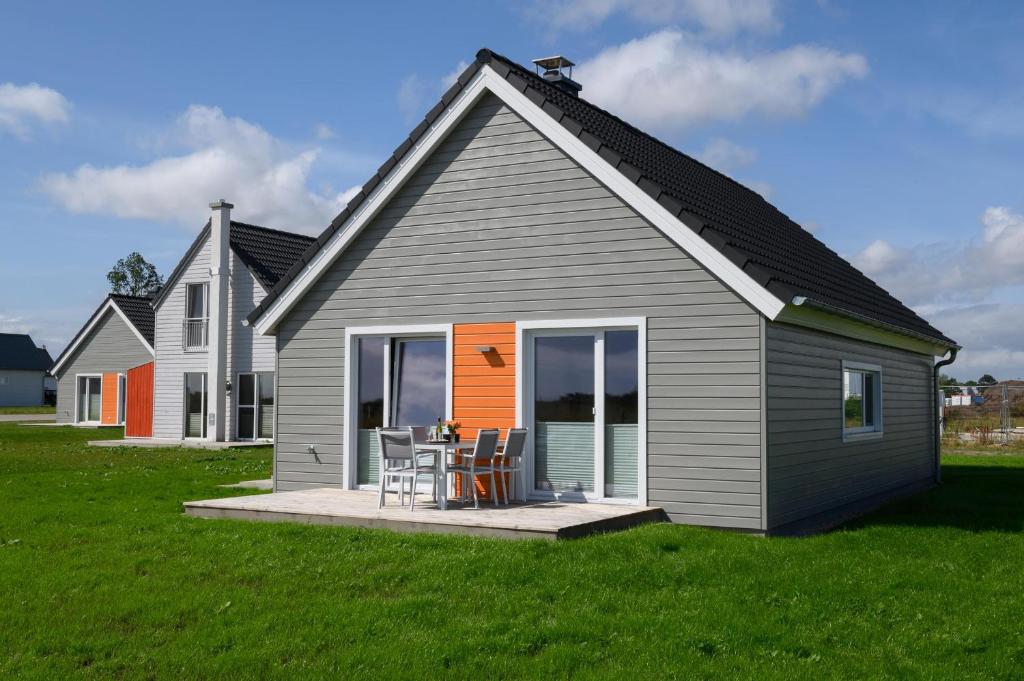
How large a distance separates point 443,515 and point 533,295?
2.95m

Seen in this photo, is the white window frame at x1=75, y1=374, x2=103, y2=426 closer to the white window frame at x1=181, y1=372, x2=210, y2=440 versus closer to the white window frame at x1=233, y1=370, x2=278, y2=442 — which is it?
the white window frame at x1=181, y1=372, x2=210, y2=440

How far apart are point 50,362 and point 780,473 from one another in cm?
6951

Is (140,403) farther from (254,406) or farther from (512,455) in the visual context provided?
(512,455)

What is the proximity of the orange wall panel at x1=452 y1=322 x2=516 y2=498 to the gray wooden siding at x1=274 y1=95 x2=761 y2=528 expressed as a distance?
22 cm

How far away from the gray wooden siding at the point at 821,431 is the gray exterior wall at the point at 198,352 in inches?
671

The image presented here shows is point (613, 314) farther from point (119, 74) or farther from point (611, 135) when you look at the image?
point (119, 74)

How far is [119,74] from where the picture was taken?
13.6 metres

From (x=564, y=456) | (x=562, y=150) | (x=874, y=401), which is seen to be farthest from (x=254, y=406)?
(x=562, y=150)

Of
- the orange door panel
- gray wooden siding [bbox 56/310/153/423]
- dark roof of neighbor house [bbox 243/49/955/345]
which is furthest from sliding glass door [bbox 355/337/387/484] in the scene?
gray wooden siding [bbox 56/310/153/423]

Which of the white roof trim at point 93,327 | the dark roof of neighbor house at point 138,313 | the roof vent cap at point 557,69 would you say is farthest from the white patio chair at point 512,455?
the dark roof of neighbor house at point 138,313

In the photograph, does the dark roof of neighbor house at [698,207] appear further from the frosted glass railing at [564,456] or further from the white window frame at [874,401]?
the frosted glass railing at [564,456]

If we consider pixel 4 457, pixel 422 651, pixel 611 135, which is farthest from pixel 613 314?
pixel 4 457

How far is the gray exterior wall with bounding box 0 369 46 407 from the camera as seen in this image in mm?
68000

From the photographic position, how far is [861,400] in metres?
14.3
